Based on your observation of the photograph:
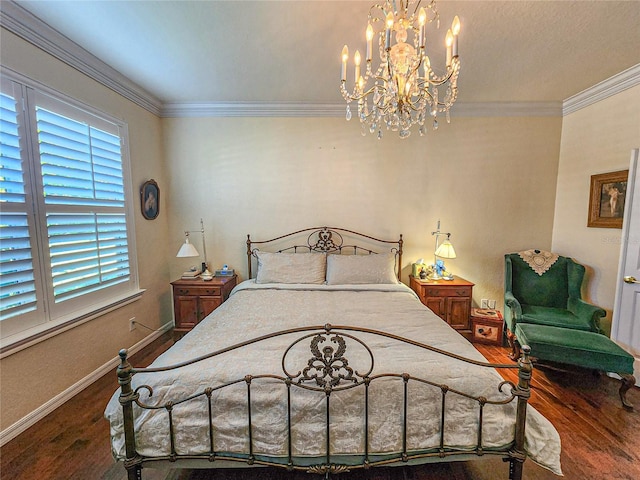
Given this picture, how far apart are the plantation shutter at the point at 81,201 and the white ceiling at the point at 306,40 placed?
0.69 meters

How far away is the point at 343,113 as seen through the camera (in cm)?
331

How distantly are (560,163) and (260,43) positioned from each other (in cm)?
375

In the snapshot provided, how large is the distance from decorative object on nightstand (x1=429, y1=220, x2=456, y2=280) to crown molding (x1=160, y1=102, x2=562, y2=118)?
155 centimetres

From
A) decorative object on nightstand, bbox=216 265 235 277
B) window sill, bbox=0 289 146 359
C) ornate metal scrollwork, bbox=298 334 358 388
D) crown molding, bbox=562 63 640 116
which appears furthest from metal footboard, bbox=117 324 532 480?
crown molding, bbox=562 63 640 116

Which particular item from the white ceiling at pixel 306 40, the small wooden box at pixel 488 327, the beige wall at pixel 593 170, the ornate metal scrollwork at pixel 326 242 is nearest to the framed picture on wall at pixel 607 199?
the beige wall at pixel 593 170

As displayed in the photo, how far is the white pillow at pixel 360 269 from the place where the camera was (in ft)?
9.65

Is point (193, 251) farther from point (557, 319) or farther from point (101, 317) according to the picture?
point (557, 319)

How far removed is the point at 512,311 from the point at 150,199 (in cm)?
426

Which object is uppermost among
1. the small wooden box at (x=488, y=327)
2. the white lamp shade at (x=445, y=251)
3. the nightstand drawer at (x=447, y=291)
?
the white lamp shade at (x=445, y=251)

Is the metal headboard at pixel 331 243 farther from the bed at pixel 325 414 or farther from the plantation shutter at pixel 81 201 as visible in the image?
the bed at pixel 325 414

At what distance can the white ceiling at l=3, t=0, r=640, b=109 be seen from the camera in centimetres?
178

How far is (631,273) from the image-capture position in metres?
2.40

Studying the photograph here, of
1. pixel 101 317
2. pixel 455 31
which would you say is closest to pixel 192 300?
pixel 101 317

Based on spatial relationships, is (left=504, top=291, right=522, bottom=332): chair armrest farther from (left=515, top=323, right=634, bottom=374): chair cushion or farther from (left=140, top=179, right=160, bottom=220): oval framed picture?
(left=140, top=179, right=160, bottom=220): oval framed picture
